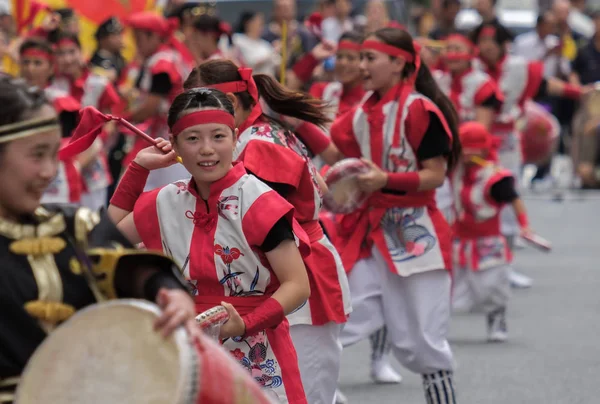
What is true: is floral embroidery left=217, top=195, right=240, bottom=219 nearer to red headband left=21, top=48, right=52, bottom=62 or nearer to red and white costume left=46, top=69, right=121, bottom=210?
red headband left=21, top=48, right=52, bottom=62

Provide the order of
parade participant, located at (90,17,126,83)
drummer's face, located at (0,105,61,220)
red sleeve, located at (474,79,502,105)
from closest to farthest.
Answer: drummer's face, located at (0,105,61,220) → red sleeve, located at (474,79,502,105) → parade participant, located at (90,17,126,83)

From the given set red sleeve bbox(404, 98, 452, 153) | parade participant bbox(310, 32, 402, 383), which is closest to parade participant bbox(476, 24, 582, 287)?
parade participant bbox(310, 32, 402, 383)

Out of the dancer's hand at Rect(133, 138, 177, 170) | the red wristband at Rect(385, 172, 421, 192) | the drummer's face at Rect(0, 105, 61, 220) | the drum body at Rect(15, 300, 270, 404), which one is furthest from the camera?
the red wristband at Rect(385, 172, 421, 192)

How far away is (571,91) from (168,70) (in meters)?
7.80

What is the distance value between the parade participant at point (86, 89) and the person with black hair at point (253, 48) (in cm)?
254

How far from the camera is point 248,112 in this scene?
17.3ft

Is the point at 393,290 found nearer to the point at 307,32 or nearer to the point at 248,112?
the point at 248,112

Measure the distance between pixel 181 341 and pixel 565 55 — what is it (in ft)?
52.7

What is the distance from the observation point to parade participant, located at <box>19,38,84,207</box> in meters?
9.21

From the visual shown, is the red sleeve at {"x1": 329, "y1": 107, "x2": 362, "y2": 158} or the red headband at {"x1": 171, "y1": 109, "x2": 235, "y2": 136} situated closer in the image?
the red headband at {"x1": 171, "y1": 109, "x2": 235, "y2": 136}

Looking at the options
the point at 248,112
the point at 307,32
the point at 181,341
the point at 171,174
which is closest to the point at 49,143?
the point at 181,341

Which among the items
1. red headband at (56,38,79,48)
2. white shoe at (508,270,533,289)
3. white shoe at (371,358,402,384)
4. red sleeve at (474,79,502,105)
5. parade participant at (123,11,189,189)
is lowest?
white shoe at (508,270,533,289)

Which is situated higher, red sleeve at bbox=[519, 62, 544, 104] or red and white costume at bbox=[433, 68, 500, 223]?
red and white costume at bbox=[433, 68, 500, 223]

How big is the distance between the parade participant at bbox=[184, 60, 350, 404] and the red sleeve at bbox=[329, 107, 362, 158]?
0.85 meters
